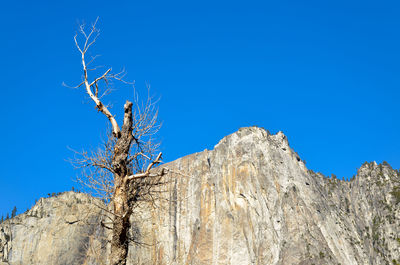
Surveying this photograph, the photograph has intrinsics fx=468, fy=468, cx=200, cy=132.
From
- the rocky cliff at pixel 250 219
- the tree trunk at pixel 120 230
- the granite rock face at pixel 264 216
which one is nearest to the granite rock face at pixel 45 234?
the rocky cliff at pixel 250 219

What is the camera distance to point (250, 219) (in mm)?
100188

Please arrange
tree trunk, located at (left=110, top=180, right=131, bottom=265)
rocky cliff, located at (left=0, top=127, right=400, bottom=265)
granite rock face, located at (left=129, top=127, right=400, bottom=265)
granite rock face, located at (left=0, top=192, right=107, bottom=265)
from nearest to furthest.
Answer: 1. tree trunk, located at (left=110, top=180, right=131, bottom=265)
2. granite rock face, located at (left=129, top=127, right=400, bottom=265)
3. rocky cliff, located at (left=0, top=127, right=400, bottom=265)
4. granite rock face, located at (left=0, top=192, right=107, bottom=265)

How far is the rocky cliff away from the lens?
97.4 meters

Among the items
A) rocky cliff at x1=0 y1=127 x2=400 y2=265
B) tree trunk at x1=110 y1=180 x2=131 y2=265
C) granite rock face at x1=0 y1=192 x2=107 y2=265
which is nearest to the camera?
tree trunk at x1=110 y1=180 x2=131 y2=265

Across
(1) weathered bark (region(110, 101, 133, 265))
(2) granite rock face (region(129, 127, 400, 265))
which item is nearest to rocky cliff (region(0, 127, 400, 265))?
(2) granite rock face (region(129, 127, 400, 265))

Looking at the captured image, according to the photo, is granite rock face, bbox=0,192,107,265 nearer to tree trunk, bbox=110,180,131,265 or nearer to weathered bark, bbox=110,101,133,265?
weathered bark, bbox=110,101,133,265

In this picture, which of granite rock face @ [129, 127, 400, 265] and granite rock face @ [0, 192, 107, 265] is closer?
granite rock face @ [129, 127, 400, 265]

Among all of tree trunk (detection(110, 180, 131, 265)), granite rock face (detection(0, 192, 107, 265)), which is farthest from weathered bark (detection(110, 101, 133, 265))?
granite rock face (detection(0, 192, 107, 265))

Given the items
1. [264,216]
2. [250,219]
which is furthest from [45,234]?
[264,216]

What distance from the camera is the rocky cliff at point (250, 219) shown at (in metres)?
97.4

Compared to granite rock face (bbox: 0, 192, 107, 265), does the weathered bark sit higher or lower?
lower

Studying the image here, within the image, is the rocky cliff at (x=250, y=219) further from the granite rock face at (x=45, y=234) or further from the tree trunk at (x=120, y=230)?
the tree trunk at (x=120, y=230)

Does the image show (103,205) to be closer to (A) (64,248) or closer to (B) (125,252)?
(B) (125,252)

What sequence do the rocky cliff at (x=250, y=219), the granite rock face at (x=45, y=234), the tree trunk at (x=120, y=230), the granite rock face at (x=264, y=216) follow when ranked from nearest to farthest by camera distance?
1. the tree trunk at (x=120, y=230)
2. the granite rock face at (x=264, y=216)
3. the rocky cliff at (x=250, y=219)
4. the granite rock face at (x=45, y=234)
